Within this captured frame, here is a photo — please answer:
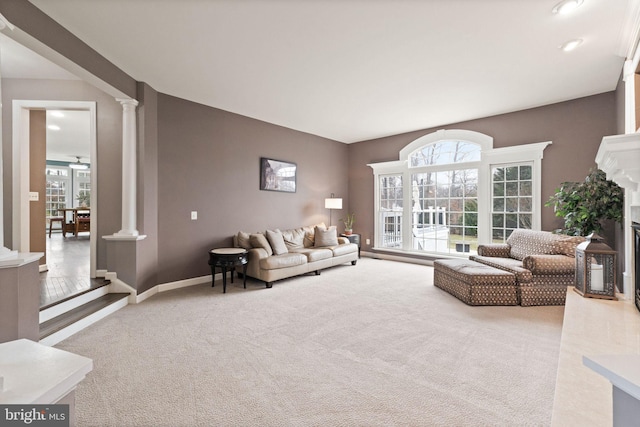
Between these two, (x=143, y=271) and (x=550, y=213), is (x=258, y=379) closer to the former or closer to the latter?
(x=143, y=271)

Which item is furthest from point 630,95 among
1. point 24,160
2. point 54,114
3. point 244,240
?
point 54,114

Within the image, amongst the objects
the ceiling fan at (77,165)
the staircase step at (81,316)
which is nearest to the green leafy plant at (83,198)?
the ceiling fan at (77,165)

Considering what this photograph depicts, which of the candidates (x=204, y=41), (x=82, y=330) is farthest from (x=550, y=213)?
(x=82, y=330)

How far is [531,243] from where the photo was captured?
4.12 meters

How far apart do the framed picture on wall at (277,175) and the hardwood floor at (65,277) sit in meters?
2.99

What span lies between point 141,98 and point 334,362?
4013mm

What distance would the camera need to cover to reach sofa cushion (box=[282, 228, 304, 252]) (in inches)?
216

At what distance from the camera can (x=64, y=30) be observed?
2.67m

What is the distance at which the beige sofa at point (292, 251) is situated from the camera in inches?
175

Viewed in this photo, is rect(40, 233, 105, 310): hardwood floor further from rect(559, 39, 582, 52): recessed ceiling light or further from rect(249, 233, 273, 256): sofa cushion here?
rect(559, 39, 582, 52): recessed ceiling light

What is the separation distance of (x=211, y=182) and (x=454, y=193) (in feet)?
15.3

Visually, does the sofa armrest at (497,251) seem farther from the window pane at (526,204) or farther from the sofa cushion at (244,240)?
the sofa cushion at (244,240)

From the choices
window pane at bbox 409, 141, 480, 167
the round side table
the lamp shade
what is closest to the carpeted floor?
the round side table

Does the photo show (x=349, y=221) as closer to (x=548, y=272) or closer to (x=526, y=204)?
(x=526, y=204)
